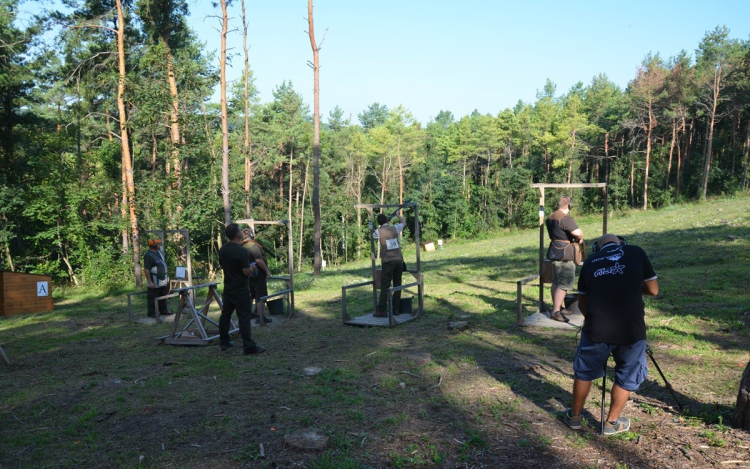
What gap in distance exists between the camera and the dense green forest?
22656mm

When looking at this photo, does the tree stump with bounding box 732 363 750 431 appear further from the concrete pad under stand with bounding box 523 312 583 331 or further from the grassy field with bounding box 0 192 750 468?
the concrete pad under stand with bounding box 523 312 583 331

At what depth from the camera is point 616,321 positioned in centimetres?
438

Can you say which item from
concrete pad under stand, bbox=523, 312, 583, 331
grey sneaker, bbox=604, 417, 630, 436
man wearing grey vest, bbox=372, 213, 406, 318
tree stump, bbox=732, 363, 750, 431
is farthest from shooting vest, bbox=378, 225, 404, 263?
tree stump, bbox=732, 363, 750, 431

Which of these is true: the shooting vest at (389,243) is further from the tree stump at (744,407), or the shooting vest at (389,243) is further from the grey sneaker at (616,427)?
the tree stump at (744,407)

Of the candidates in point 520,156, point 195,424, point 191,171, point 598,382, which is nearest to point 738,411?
point 598,382

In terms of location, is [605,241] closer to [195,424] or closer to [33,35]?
[195,424]

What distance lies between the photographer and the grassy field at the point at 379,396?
4367 mm

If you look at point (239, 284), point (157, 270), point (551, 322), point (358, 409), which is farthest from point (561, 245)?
point (157, 270)

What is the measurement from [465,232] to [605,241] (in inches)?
1952

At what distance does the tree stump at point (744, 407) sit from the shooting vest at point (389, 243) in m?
6.12

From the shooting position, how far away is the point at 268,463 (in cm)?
430

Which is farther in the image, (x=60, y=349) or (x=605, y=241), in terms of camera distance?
(x=60, y=349)

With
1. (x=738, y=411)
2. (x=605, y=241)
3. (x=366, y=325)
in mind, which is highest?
(x=605, y=241)

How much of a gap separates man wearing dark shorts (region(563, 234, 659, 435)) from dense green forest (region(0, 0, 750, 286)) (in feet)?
64.7
